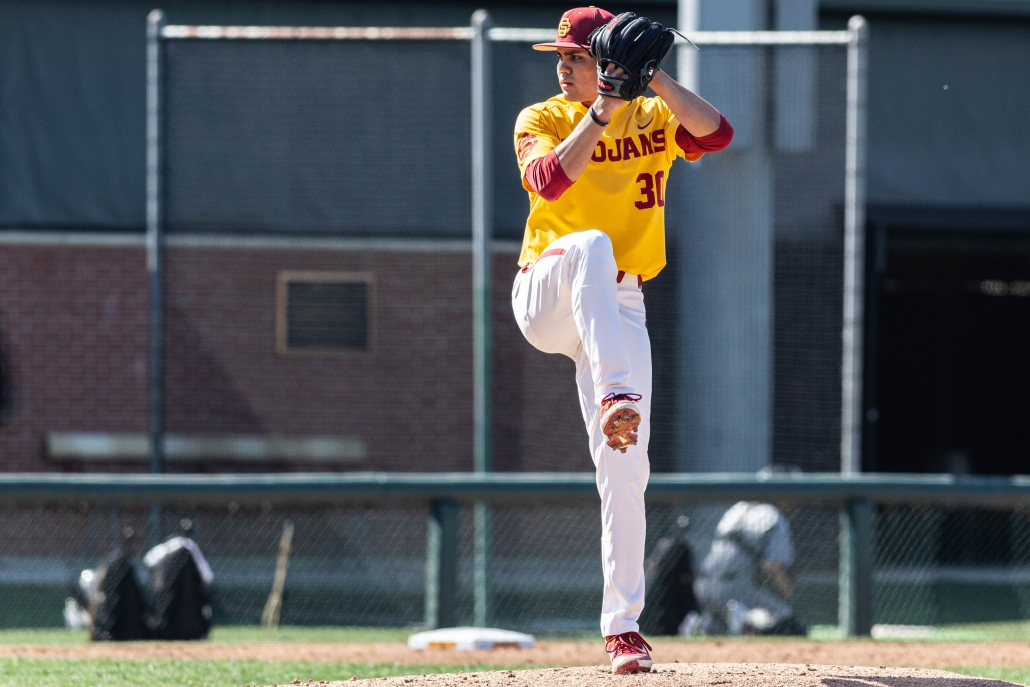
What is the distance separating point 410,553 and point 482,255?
2024mm

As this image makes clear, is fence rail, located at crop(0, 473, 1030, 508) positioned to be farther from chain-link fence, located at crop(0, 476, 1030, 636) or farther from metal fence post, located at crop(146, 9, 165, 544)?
metal fence post, located at crop(146, 9, 165, 544)

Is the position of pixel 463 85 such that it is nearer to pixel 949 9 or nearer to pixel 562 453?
pixel 562 453

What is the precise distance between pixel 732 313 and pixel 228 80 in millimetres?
3409

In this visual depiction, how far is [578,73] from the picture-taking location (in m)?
4.25

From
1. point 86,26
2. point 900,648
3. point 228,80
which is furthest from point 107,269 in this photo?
point 900,648

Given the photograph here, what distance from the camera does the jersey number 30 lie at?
169 inches

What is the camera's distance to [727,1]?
8633 mm

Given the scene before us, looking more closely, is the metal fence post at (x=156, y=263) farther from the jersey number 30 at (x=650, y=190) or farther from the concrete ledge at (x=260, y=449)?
the jersey number 30 at (x=650, y=190)

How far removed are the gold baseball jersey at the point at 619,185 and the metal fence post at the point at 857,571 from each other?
3.46 m

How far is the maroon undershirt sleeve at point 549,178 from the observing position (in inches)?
157

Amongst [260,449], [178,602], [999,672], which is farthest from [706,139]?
[260,449]

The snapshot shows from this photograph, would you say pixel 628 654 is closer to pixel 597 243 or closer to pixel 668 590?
pixel 597 243

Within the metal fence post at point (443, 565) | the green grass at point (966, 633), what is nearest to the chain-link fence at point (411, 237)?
the metal fence post at point (443, 565)

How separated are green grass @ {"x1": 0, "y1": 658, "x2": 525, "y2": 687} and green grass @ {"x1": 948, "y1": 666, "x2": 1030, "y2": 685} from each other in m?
1.97
